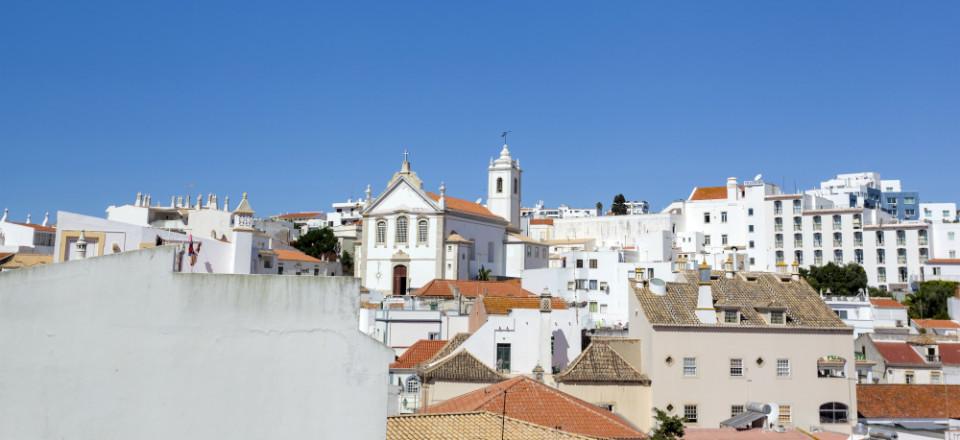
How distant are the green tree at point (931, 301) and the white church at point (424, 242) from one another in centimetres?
3368

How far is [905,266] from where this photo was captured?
9100cm

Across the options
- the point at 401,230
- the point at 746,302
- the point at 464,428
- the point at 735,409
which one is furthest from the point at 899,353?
the point at 401,230

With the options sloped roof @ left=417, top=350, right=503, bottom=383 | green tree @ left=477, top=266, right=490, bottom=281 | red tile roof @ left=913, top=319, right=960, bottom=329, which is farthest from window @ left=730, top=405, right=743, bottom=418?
green tree @ left=477, top=266, right=490, bottom=281

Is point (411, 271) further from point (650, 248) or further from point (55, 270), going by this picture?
point (55, 270)

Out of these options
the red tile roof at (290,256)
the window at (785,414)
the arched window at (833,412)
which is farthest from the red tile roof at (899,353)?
the red tile roof at (290,256)

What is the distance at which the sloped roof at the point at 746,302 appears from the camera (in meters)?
31.0

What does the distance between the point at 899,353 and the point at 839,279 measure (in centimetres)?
4696

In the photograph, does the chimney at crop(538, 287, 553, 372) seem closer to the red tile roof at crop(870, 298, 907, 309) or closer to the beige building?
the beige building

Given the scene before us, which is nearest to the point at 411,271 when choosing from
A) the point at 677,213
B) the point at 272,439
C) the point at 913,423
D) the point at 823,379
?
the point at 677,213

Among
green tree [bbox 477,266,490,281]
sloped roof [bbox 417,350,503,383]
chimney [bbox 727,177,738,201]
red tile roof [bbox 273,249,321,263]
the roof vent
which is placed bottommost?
sloped roof [bbox 417,350,503,383]

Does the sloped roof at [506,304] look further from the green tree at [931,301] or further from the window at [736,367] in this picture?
the green tree at [931,301]

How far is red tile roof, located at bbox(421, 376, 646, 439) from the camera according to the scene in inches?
896

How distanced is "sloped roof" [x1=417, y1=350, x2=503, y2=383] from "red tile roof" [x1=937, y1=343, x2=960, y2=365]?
2438cm

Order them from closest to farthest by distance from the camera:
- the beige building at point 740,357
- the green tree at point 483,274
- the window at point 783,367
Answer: the beige building at point 740,357, the window at point 783,367, the green tree at point 483,274
